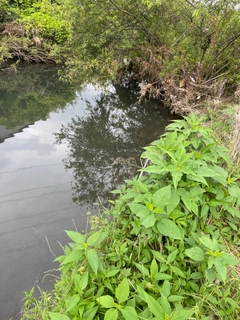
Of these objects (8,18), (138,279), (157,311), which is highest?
(8,18)

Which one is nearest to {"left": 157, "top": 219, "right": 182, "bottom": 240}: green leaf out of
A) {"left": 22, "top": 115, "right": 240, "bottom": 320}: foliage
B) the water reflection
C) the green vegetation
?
{"left": 22, "top": 115, "right": 240, "bottom": 320}: foliage

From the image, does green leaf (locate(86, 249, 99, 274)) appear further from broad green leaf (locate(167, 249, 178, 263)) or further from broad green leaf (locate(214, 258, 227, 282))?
broad green leaf (locate(214, 258, 227, 282))

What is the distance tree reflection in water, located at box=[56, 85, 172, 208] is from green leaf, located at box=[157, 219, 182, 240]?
7.21 ft

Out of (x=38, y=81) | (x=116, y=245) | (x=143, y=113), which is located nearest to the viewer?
(x=116, y=245)

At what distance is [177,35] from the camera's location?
6.73m

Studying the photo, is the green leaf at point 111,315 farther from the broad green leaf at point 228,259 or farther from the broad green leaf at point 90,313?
the broad green leaf at point 228,259

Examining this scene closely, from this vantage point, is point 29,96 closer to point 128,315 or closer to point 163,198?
point 163,198

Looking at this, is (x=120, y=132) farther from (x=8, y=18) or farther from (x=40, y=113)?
(x=8, y=18)

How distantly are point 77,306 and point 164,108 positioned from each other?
643 centimetres

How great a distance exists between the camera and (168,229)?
141 cm

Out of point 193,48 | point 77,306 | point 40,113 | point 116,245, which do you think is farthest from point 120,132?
point 77,306

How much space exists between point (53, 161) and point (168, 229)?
3.63 meters

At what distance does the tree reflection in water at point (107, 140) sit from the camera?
4062 mm

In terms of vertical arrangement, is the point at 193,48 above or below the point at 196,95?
above
